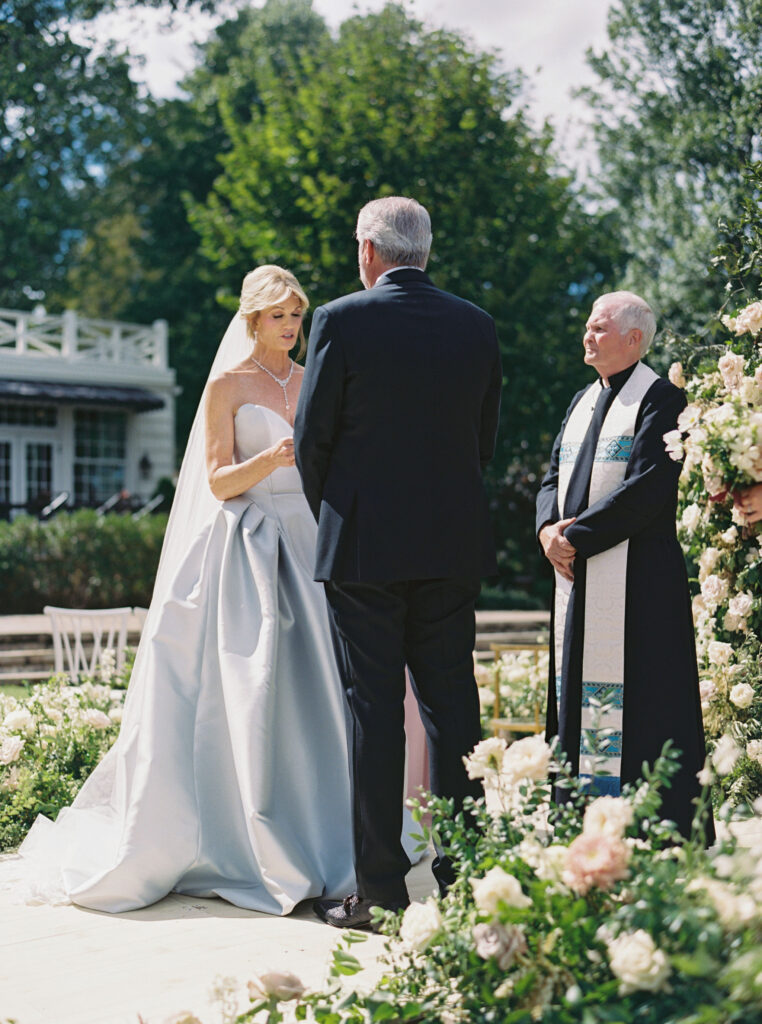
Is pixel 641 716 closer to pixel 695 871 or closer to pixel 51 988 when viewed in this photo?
pixel 695 871

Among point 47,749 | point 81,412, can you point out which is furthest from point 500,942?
point 81,412

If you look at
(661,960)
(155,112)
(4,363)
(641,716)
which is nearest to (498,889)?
(661,960)

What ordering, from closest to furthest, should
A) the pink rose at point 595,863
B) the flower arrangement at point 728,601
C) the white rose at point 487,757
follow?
the pink rose at point 595,863 < the white rose at point 487,757 < the flower arrangement at point 728,601

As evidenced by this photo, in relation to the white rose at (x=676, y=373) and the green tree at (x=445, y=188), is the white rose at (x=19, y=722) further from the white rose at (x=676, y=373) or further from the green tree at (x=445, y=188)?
the green tree at (x=445, y=188)

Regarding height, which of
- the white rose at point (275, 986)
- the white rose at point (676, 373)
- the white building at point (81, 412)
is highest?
the white building at point (81, 412)

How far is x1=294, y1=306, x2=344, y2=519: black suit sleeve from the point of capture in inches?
126

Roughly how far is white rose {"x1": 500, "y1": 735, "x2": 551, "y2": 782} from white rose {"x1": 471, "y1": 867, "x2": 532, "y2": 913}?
28 cm

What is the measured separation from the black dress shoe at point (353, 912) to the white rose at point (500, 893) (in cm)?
123

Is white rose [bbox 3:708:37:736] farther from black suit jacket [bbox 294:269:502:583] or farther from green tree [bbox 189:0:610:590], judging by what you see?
green tree [bbox 189:0:610:590]

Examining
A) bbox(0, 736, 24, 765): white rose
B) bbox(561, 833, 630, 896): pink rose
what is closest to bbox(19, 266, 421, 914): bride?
bbox(0, 736, 24, 765): white rose

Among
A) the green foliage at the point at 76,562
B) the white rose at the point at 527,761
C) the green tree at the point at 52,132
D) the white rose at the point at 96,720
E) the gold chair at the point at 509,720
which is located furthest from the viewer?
the green tree at the point at 52,132

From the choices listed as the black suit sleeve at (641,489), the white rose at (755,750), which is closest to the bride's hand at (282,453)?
the black suit sleeve at (641,489)

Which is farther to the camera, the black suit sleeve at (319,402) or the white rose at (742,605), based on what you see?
the white rose at (742,605)

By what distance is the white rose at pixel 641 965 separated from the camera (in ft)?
5.96
